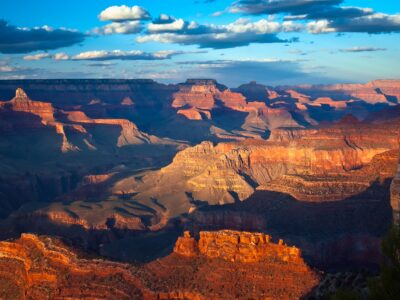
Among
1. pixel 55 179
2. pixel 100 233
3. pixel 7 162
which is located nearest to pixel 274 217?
pixel 100 233

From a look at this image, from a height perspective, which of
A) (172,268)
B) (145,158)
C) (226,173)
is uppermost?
(172,268)

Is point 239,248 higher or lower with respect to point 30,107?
higher

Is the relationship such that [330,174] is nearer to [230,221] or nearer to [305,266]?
[230,221]

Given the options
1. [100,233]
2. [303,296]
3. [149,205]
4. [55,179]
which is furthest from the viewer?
[55,179]

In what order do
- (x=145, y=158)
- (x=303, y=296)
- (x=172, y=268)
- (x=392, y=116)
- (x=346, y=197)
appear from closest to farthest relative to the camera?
(x=303, y=296) < (x=172, y=268) < (x=346, y=197) < (x=392, y=116) < (x=145, y=158)

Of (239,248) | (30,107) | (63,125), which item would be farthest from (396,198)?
(30,107)

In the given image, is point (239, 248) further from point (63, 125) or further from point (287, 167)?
point (63, 125)

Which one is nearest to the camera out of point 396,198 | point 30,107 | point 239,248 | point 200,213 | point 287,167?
point 396,198
